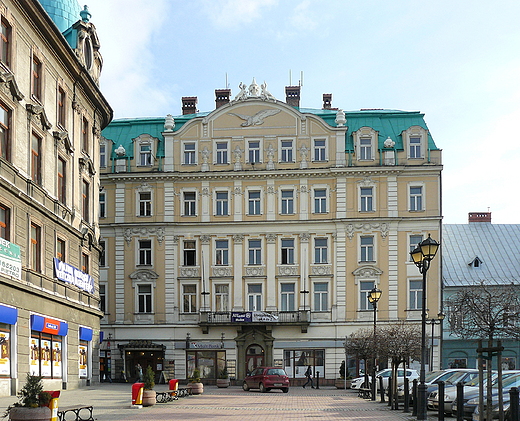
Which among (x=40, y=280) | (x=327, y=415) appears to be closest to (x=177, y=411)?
(x=327, y=415)

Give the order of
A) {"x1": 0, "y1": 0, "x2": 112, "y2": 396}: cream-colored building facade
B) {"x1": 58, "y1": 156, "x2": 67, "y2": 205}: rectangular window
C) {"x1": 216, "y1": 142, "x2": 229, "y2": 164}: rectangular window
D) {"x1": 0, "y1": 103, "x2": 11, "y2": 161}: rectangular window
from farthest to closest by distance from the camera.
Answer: {"x1": 216, "y1": 142, "x2": 229, "y2": 164}: rectangular window < {"x1": 58, "y1": 156, "x2": 67, "y2": 205}: rectangular window < {"x1": 0, "y1": 0, "x2": 112, "y2": 396}: cream-colored building facade < {"x1": 0, "y1": 103, "x2": 11, "y2": 161}: rectangular window

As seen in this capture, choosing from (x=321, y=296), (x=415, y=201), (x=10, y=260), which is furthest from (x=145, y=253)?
(x=10, y=260)

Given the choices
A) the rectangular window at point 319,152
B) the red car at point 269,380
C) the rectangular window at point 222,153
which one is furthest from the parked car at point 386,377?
the rectangular window at point 222,153

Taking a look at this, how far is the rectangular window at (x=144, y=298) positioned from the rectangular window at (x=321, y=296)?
11918 millimetres

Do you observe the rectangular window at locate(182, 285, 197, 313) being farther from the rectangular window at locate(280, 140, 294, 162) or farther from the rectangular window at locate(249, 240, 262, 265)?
the rectangular window at locate(280, 140, 294, 162)

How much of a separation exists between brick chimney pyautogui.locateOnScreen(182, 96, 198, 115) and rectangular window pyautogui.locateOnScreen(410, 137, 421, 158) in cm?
1795

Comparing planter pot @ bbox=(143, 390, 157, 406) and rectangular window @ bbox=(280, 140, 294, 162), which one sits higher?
rectangular window @ bbox=(280, 140, 294, 162)

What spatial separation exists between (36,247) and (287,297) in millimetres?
27457

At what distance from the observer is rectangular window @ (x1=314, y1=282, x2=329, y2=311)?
191 ft

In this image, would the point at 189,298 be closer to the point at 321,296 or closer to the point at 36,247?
the point at 321,296

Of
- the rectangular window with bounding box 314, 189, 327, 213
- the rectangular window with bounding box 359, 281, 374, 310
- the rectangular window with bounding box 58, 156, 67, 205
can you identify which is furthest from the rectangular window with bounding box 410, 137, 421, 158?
the rectangular window with bounding box 58, 156, 67, 205

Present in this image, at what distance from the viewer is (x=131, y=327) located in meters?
59.0

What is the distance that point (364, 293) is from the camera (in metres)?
58.1

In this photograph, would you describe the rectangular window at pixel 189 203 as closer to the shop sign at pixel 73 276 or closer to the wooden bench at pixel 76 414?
the shop sign at pixel 73 276
